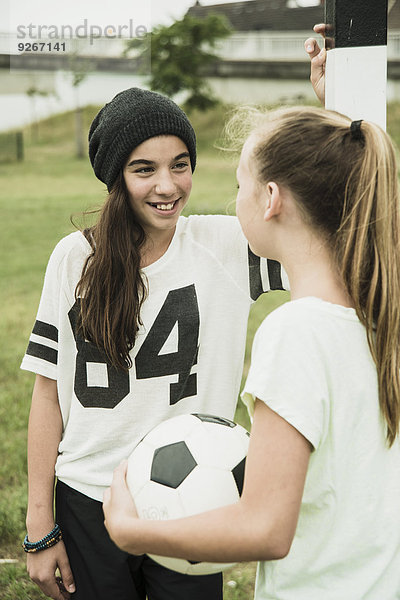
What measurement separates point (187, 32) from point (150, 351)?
91.4 feet

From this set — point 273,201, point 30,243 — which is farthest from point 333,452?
point 30,243

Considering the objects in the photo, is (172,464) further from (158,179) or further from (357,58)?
(357,58)

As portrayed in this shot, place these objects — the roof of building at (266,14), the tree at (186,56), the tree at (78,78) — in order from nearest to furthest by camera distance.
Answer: the tree at (78,78) → the tree at (186,56) → the roof of building at (266,14)

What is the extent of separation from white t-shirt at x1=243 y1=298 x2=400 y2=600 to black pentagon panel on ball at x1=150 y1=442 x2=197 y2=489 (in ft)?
0.83

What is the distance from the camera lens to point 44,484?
6.63 feet

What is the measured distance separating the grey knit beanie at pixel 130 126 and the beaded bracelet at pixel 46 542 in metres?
0.97

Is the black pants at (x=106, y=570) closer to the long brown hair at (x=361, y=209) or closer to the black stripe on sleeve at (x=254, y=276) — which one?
Answer: the black stripe on sleeve at (x=254, y=276)

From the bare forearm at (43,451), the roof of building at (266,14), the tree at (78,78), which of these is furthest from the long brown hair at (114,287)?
the roof of building at (266,14)

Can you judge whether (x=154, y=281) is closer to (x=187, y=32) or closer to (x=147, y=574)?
(x=147, y=574)

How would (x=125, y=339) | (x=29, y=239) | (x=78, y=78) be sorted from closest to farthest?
(x=125, y=339) → (x=29, y=239) → (x=78, y=78)

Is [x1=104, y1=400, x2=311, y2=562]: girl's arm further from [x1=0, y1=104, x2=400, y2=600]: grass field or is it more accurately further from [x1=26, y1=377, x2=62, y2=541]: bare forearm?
[x1=26, y1=377, x2=62, y2=541]: bare forearm

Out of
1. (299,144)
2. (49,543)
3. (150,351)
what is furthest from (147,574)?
(299,144)

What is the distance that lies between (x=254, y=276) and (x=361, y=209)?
74cm

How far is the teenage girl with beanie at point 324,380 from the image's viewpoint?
1208 millimetres
